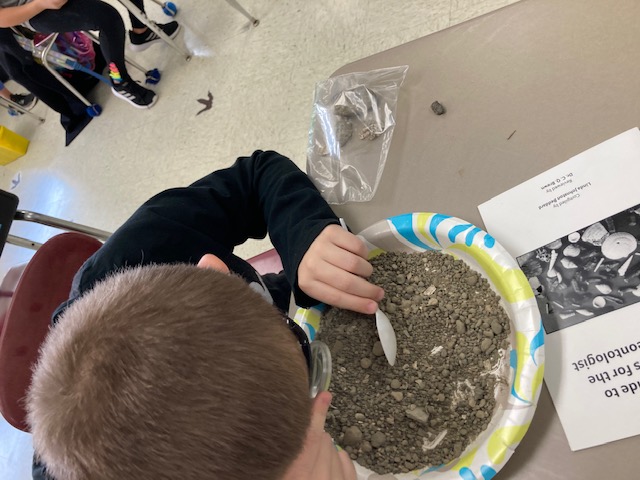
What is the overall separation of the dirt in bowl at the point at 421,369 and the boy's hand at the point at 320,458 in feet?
0.24

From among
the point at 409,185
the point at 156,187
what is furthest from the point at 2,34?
Answer: the point at 409,185

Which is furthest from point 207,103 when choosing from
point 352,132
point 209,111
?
point 352,132

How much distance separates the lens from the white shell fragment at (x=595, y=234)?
479 millimetres

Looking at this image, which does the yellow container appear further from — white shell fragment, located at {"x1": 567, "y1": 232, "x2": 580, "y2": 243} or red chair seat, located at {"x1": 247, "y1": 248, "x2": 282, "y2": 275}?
white shell fragment, located at {"x1": 567, "y1": 232, "x2": 580, "y2": 243}

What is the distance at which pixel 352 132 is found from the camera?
0.68m

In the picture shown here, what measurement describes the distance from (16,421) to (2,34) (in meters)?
1.67

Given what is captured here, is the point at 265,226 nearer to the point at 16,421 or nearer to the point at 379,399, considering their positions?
the point at 379,399

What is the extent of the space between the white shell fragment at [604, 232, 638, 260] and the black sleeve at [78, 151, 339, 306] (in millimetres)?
315

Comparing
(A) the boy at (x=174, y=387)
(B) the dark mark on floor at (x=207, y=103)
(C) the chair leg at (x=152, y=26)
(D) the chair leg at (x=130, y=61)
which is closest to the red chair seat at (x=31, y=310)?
(A) the boy at (x=174, y=387)

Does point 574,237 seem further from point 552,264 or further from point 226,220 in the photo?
point 226,220

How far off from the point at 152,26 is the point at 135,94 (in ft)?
0.89

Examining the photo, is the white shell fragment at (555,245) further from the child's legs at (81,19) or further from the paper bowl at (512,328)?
the child's legs at (81,19)

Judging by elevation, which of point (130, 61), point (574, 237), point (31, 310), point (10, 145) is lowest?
point (10, 145)

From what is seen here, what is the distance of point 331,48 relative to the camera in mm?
1479
